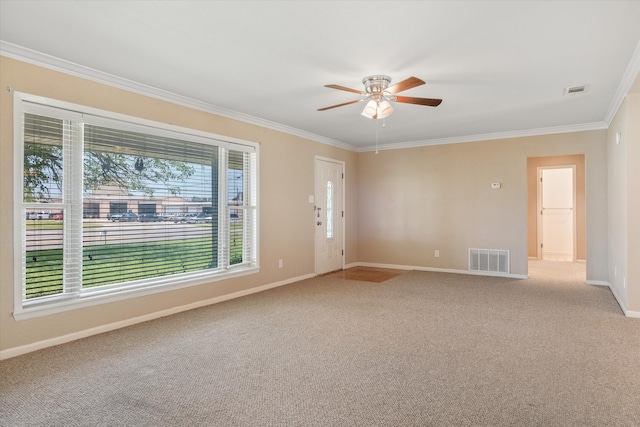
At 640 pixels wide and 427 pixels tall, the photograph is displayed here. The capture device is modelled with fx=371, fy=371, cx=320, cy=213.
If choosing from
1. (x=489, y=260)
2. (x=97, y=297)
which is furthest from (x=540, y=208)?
(x=97, y=297)

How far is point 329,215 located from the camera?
7.09 meters

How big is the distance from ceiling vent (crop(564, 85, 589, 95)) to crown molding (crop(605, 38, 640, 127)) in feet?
1.00

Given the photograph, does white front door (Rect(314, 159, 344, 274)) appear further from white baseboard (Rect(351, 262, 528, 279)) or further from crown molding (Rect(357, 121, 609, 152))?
crown molding (Rect(357, 121, 609, 152))

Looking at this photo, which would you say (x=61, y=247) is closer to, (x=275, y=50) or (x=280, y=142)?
(x=275, y=50)

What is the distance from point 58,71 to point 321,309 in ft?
11.8


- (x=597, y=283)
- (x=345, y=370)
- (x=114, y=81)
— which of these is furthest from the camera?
(x=597, y=283)

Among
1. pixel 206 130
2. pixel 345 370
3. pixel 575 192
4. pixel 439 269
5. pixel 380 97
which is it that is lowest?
pixel 345 370

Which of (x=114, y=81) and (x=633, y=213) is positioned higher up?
(x=114, y=81)

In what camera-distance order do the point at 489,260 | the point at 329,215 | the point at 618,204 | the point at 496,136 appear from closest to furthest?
the point at 618,204, the point at 496,136, the point at 489,260, the point at 329,215

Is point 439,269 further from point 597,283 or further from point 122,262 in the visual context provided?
point 122,262

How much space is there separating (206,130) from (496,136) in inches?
192

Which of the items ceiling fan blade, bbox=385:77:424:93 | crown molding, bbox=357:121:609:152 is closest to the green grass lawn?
ceiling fan blade, bbox=385:77:424:93

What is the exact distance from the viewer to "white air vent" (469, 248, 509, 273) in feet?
21.3

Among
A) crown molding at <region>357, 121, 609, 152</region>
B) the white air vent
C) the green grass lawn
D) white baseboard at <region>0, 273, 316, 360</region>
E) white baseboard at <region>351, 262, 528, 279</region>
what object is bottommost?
white baseboard at <region>0, 273, 316, 360</region>
